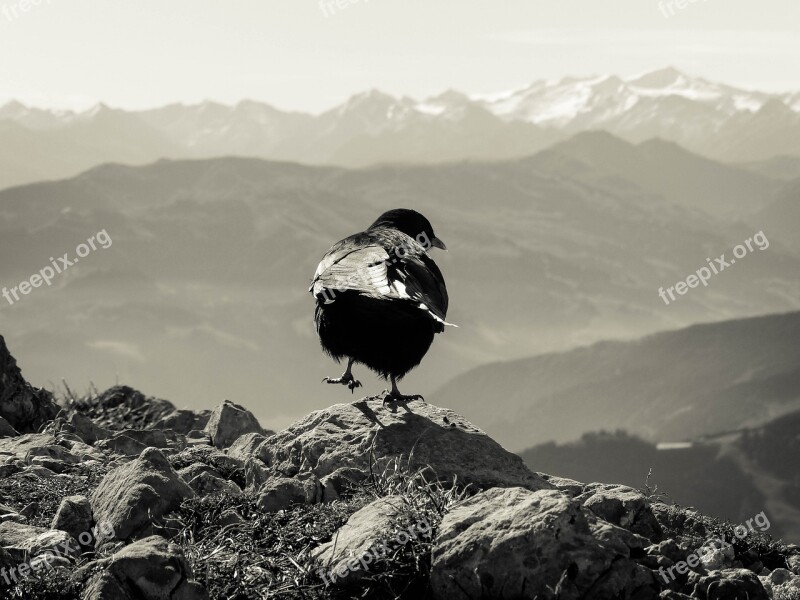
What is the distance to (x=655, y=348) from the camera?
168m

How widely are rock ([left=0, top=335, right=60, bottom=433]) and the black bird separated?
4092 mm

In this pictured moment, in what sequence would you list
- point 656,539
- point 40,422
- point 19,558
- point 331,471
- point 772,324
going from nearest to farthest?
point 19,558 < point 656,539 < point 331,471 < point 40,422 < point 772,324

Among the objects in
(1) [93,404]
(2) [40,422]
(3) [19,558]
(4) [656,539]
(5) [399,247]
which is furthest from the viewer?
(1) [93,404]

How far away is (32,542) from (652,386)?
159894 millimetres

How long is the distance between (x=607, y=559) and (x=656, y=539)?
1.60 m

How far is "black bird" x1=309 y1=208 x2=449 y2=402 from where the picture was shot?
308 inches

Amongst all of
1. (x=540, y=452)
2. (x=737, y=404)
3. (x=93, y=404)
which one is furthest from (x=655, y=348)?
(x=93, y=404)

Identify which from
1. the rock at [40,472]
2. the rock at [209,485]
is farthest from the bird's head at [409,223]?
the rock at [40,472]

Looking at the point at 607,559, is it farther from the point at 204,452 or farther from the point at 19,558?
the point at 204,452

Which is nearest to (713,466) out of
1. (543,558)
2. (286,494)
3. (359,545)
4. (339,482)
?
(339,482)

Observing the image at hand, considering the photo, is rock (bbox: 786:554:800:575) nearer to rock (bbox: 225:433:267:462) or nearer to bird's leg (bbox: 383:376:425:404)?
bird's leg (bbox: 383:376:425:404)

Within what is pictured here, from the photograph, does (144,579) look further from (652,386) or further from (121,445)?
(652,386)

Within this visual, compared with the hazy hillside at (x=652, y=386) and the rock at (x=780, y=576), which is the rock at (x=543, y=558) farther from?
the hazy hillside at (x=652, y=386)

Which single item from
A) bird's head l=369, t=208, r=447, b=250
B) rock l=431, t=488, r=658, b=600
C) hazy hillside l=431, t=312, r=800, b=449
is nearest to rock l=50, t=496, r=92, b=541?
rock l=431, t=488, r=658, b=600
